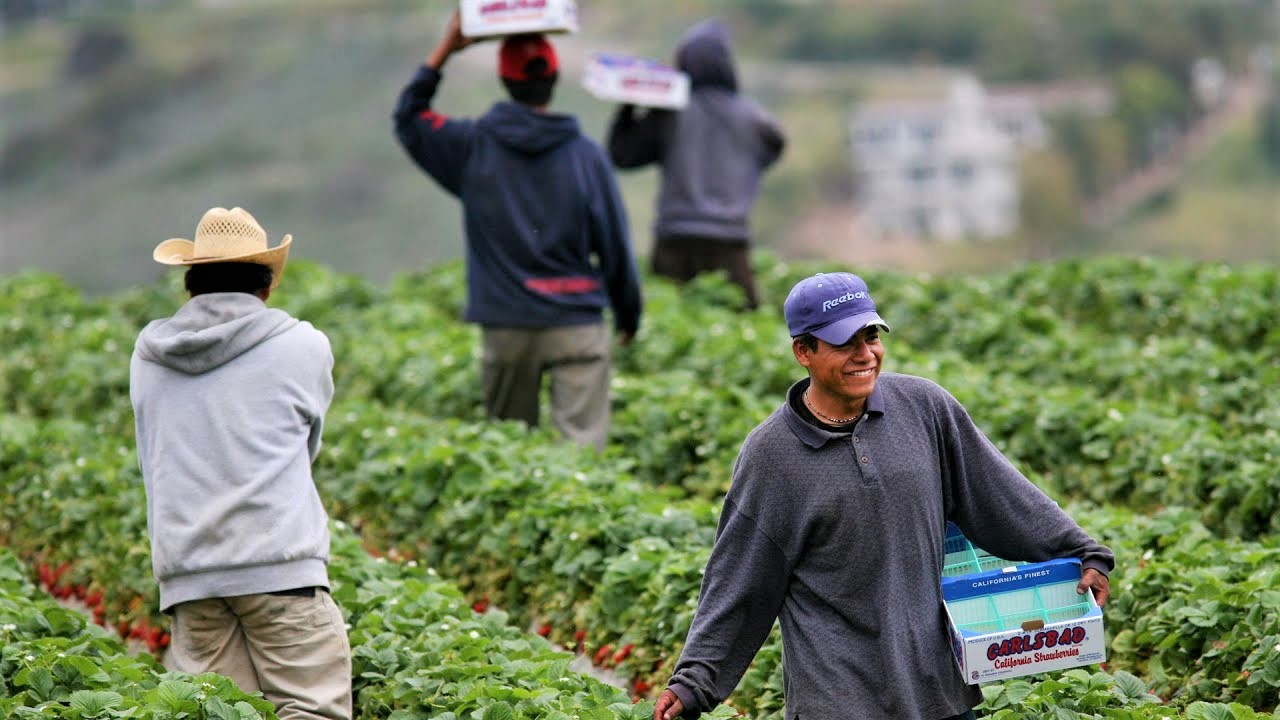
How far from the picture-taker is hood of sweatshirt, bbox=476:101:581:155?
782cm

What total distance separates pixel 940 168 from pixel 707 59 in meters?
14.7

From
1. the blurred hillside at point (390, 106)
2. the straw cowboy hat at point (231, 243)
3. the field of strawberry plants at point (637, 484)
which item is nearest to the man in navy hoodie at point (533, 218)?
the field of strawberry plants at point (637, 484)

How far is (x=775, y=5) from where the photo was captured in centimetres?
2945

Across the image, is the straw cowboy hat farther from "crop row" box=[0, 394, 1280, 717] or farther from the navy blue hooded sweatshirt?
the navy blue hooded sweatshirt

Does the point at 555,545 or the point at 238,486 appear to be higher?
the point at 238,486

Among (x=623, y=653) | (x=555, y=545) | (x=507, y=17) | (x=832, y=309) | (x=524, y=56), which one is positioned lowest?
(x=623, y=653)

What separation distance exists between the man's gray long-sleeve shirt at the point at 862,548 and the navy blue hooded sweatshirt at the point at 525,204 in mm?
3729

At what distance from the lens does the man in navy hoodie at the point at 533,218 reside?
308 inches

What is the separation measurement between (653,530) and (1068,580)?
2.57 metres

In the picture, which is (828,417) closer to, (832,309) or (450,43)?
(832,309)

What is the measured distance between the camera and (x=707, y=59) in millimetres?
11805

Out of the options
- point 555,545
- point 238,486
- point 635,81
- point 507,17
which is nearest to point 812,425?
point 238,486

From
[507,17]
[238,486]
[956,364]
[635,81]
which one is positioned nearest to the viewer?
[238,486]

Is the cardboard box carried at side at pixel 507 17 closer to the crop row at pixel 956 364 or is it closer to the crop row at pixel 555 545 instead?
Answer: the crop row at pixel 555 545
